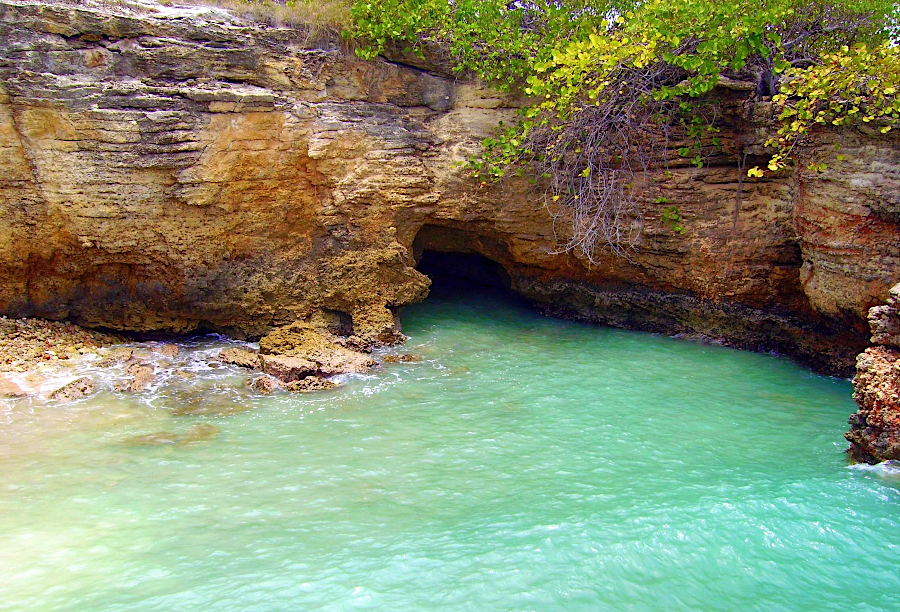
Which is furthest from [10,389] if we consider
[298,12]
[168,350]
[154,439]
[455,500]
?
[298,12]

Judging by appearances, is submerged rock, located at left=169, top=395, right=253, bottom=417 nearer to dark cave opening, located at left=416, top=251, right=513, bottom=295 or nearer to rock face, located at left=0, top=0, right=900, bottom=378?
rock face, located at left=0, top=0, right=900, bottom=378

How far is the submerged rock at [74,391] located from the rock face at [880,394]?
21.6 feet

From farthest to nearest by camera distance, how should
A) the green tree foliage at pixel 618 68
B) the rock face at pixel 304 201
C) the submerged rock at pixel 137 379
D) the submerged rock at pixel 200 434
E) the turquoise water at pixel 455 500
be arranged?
the green tree foliage at pixel 618 68 < the rock face at pixel 304 201 < the submerged rock at pixel 137 379 < the submerged rock at pixel 200 434 < the turquoise water at pixel 455 500

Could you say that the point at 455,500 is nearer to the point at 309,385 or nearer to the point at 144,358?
the point at 309,385

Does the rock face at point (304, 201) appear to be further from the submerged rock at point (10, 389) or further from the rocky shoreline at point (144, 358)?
the submerged rock at point (10, 389)

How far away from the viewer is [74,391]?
6.66 m

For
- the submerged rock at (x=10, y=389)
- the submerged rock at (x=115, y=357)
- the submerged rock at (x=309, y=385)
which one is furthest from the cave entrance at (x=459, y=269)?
the submerged rock at (x=10, y=389)

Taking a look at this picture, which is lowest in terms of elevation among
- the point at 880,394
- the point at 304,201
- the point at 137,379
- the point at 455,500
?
the point at 137,379

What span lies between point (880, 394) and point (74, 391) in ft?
22.3

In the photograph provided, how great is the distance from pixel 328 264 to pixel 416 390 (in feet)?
7.82

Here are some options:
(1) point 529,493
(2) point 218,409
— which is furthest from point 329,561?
(2) point 218,409

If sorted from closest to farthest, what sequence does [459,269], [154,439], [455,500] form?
[455,500] → [154,439] → [459,269]

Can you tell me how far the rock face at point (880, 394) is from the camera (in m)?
5.32

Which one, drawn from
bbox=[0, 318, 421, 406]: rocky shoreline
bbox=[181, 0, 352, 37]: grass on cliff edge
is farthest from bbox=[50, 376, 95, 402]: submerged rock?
bbox=[181, 0, 352, 37]: grass on cliff edge
